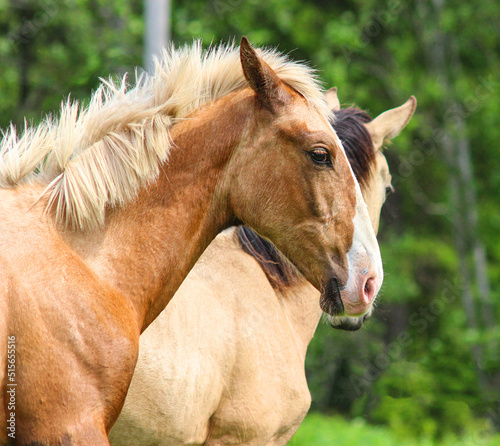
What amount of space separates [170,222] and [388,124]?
235 centimetres

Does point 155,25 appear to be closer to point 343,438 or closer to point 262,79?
point 262,79

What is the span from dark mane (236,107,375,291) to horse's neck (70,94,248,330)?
1.12 meters

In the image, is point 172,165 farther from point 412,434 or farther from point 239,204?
point 412,434

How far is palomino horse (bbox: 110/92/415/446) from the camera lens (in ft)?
9.95

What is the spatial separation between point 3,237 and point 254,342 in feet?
5.52

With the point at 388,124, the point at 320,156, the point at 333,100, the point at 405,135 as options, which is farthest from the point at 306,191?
the point at 405,135

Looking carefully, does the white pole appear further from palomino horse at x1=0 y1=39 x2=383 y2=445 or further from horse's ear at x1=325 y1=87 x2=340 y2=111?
palomino horse at x1=0 y1=39 x2=383 y2=445

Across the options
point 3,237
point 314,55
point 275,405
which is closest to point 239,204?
point 3,237

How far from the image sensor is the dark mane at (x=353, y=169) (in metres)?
3.72

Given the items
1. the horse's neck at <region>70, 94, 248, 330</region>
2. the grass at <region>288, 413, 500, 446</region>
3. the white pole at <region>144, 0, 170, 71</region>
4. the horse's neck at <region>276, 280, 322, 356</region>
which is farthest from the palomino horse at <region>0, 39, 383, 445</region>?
the grass at <region>288, 413, 500, 446</region>

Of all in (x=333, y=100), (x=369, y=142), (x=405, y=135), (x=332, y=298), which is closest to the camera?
(x=332, y=298)

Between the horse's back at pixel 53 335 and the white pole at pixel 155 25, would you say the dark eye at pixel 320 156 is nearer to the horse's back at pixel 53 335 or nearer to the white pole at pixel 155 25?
the horse's back at pixel 53 335

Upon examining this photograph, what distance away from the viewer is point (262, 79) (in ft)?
8.08

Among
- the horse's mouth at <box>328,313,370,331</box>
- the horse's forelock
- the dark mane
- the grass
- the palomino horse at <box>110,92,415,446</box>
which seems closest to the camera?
the palomino horse at <box>110,92,415,446</box>
